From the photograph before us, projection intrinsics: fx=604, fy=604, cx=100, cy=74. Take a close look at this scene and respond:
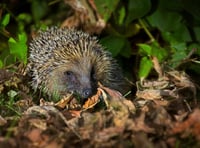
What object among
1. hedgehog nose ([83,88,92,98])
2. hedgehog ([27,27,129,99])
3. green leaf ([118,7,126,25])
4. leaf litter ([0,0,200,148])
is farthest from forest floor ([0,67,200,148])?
green leaf ([118,7,126,25])

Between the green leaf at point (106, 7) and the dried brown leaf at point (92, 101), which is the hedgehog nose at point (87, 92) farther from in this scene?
the green leaf at point (106, 7)

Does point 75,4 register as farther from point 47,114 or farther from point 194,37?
point 47,114

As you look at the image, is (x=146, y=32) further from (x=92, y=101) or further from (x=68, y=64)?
(x=92, y=101)

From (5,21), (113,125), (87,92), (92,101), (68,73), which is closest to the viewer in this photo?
(113,125)

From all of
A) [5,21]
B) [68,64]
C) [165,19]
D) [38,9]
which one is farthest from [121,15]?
[38,9]

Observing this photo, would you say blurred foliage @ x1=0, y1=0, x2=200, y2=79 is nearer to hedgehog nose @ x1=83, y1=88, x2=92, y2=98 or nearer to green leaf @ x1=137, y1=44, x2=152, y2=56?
green leaf @ x1=137, y1=44, x2=152, y2=56

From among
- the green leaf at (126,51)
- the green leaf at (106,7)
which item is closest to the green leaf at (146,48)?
the green leaf at (126,51)

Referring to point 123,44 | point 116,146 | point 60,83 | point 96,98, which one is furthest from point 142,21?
point 116,146
